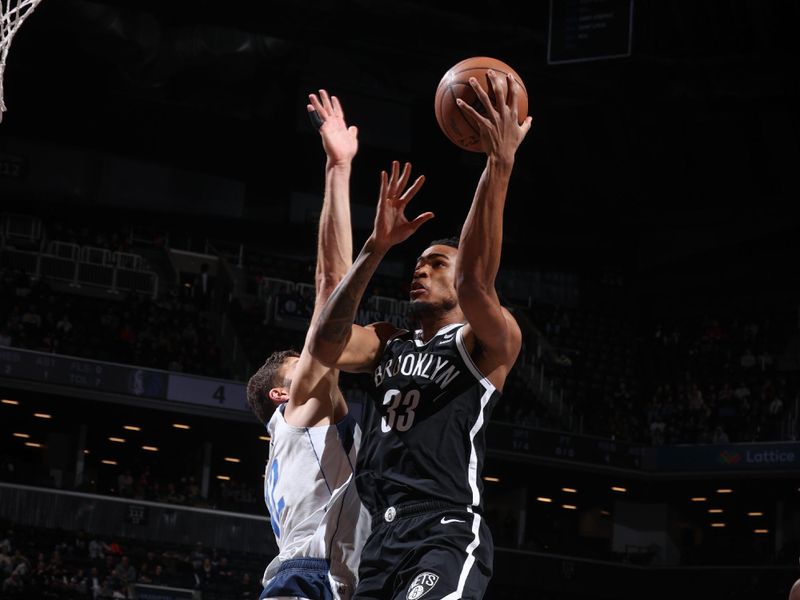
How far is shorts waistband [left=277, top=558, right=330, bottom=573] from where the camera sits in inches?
186

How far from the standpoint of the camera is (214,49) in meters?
24.8

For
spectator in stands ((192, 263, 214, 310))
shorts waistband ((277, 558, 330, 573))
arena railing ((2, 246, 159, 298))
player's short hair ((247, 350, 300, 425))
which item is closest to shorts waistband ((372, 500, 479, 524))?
shorts waistband ((277, 558, 330, 573))

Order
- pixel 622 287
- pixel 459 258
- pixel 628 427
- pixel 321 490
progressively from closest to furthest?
pixel 459 258 → pixel 321 490 → pixel 628 427 → pixel 622 287

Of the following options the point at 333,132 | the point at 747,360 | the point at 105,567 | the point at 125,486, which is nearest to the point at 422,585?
the point at 333,132

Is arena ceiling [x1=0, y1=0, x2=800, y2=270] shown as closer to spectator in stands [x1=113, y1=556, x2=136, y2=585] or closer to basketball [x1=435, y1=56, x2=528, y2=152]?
spectator in stands [x1=113, y1=556, x2=136, y2=585]

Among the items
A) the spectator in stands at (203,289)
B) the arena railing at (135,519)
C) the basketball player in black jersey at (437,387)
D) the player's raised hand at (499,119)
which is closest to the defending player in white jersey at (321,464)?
the basketball player in black jersey at (437,387)

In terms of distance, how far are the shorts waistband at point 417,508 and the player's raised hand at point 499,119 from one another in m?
1.23

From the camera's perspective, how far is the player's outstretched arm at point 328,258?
4.89 meters

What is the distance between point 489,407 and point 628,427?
895 inches

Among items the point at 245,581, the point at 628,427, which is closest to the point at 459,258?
the point at 245,581

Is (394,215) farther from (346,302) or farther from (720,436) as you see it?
(720,436)

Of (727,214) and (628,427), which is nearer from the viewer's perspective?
(628,427)

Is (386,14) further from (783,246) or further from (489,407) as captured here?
(489,407)

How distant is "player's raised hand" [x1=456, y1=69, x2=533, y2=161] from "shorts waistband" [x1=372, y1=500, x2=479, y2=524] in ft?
4.02
